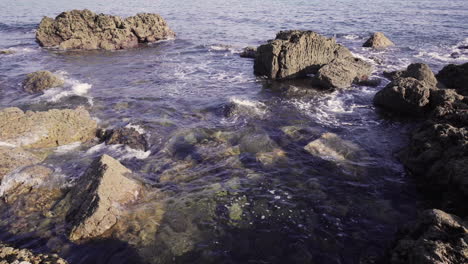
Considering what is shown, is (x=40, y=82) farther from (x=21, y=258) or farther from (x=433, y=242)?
(x=433, y=242)

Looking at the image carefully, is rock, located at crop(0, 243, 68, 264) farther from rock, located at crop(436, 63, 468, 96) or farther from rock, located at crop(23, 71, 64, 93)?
rock, located at crop(436, 63, 468, 96)

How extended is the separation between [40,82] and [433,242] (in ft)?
49.8

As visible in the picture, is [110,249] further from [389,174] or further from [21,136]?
A: [389,174]

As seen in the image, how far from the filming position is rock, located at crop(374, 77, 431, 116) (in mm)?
10648

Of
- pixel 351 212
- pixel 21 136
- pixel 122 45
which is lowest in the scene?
pixel 351 212

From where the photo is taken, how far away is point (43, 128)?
9.03 m

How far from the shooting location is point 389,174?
7.66 metres

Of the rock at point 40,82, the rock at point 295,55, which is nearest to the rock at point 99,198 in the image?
the rock at point 40,82

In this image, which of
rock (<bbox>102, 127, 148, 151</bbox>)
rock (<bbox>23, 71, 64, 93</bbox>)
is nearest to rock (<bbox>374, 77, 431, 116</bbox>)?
rock (<bbox>102, 127, 148, 151</bbox>)

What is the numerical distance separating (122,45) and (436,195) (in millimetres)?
21970

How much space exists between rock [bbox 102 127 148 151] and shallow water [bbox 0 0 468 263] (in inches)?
10.8

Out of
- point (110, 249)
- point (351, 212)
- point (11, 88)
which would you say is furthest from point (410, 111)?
point (11, 88)

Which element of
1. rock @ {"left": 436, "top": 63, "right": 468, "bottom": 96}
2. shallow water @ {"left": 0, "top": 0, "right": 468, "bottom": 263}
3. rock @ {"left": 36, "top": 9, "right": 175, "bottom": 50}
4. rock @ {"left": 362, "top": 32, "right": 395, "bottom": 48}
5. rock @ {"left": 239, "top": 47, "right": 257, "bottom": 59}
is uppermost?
rock @ {"left": 36, "top": 9, "right": 175, "bottom": 50}

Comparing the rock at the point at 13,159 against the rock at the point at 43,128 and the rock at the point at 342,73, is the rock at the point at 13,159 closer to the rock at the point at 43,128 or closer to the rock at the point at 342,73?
the rock at the point at 43,128
